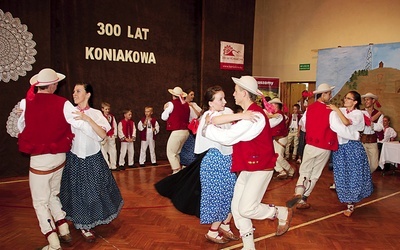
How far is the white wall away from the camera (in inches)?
378

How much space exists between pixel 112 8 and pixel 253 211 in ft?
19.6

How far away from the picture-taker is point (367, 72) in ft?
27.9

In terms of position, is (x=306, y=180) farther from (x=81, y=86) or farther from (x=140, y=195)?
(x=81, y=86)

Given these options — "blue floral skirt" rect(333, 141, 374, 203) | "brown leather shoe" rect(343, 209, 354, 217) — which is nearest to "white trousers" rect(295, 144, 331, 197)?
"blue floral skirt" rect(333, 141, 374, 203)

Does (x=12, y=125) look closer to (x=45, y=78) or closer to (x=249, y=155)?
(x=45, y=78)

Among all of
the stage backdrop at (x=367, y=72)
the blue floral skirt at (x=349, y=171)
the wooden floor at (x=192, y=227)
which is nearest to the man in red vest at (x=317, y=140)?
the blue floral skirt at (x=349, y=171)

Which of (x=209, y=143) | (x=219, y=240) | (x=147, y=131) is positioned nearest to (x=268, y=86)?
(x=147, y=131)

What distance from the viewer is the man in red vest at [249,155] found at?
8.70 ft

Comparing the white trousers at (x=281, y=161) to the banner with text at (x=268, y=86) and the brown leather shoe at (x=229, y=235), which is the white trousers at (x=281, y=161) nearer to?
the brown leather shoe at (x=229, y=235)

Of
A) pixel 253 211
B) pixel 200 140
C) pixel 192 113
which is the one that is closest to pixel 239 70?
pixel 192 113

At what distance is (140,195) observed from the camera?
17.1ft

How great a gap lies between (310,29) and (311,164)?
772 centimetres

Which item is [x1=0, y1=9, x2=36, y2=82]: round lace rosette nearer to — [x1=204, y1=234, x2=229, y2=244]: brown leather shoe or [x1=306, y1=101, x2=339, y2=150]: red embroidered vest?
[x1=204, y1=234, x2=229, y2=244]: brown leather shoe

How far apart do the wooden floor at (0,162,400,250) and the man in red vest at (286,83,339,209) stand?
1.45 ft
